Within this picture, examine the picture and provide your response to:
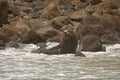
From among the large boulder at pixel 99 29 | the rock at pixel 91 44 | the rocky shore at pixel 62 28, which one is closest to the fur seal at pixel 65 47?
the rocky shore at pixel 62 28

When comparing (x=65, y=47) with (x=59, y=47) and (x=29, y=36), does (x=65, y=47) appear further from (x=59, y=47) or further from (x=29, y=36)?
(x=29, y=36)

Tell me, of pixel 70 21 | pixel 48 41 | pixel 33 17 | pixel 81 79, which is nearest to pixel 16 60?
pixel 81 79

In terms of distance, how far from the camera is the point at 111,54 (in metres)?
28.7

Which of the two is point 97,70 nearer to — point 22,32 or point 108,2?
point 22,32

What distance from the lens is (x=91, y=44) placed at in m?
30.3

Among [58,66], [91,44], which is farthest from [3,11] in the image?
[58,66]

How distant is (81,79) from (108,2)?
111 feet

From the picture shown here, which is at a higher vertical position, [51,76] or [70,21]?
[51,76]

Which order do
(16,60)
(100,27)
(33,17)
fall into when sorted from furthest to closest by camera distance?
1. (33,17)
2. (100,27)
3. (16,60)

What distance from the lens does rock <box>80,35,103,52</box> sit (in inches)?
1188

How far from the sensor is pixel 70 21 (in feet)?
148

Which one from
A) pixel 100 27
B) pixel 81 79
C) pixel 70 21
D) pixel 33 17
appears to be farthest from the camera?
pixel 33 17

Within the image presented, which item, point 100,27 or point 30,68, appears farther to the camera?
point 100,27

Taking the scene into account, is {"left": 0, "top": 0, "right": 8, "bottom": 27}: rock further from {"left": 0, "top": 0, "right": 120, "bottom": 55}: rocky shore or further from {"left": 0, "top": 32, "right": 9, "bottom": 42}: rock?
{"left": 0, "top": 32, "right": 9, "bottom": 42}: rock
